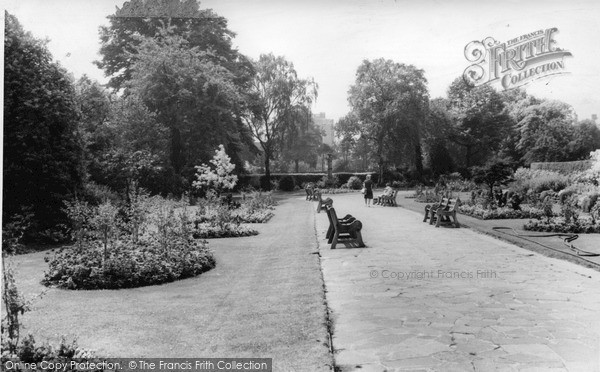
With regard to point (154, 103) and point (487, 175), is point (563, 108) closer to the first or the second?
point (487, 175)

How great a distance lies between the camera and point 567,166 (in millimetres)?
25078

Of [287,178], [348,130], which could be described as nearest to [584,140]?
[348,130]

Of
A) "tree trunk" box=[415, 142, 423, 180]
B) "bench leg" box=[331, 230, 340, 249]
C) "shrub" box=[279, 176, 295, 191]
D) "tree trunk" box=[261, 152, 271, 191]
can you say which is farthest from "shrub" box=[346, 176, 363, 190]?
"bench leg" box=[331, 230, 340, 249]

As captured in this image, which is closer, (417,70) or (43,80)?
(43,80)

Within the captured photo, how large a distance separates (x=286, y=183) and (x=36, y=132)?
86.0 feet

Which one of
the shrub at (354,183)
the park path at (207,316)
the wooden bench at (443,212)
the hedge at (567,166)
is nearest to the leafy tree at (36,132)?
the park path at (207,316)

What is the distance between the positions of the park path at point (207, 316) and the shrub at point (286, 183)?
27.3 meters

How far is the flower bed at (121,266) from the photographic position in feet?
23.2

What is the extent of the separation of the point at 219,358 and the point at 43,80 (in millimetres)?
9208

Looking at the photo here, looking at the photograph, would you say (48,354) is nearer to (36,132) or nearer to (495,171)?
(36,132)

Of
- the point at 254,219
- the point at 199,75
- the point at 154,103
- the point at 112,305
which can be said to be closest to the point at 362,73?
the point at 199,75

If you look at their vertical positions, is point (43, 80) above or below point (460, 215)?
above

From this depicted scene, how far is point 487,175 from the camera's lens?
58.1 feet

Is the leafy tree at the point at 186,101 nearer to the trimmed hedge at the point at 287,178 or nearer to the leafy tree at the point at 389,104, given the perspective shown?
the trimmed hedge at the point at 287,178
